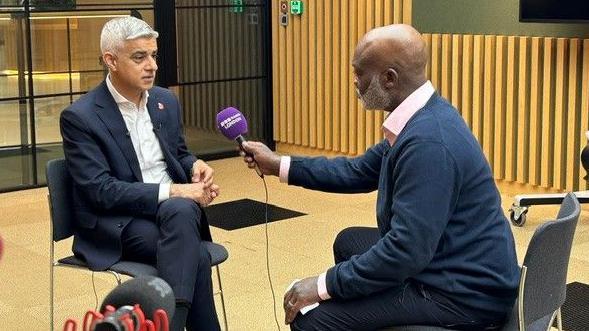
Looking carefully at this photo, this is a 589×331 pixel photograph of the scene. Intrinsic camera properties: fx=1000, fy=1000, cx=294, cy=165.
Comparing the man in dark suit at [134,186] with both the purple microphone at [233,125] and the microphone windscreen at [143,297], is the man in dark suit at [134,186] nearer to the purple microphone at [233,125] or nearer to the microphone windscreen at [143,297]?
the purple microphone at [233,125]

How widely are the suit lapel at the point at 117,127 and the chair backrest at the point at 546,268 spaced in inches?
67.7

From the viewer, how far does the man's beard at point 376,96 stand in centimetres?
304

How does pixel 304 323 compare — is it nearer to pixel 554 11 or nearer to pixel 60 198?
pixel 60 198

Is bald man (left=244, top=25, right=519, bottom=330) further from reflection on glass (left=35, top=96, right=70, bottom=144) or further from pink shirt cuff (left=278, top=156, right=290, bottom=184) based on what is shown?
reflection on glass (left=35, top=96, right=70, bottom=144)

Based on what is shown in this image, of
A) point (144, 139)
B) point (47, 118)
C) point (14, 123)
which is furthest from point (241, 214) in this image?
point (144, 139)

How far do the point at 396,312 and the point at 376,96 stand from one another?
657 millimetres

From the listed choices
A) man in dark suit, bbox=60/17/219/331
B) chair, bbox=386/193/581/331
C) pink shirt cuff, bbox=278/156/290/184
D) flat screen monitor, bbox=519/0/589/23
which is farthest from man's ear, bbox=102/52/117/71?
flat screen monitor, bbox=519/0/589/23

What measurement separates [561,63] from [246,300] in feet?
10.4

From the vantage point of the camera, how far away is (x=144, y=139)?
4.18 metres

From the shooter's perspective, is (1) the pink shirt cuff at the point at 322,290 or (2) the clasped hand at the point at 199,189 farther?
(2) the clasped hand at the point at 199,189

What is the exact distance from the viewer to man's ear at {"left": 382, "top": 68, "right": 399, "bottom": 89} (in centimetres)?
302

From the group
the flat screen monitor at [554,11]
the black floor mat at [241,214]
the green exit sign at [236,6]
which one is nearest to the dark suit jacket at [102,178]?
the black floor mat at [241,214]

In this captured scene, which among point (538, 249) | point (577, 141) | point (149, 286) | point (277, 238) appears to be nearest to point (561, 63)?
point (577, 141)

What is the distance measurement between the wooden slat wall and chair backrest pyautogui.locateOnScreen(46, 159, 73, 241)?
4.13 metres
